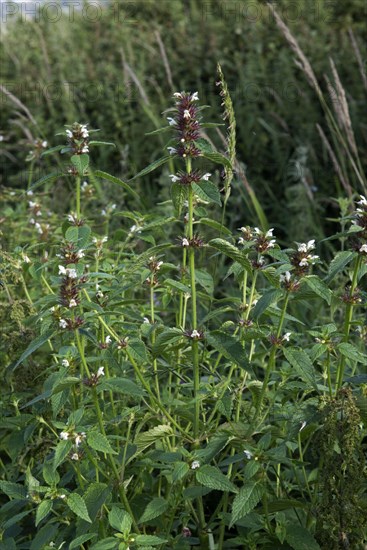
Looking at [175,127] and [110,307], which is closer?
[175,127]

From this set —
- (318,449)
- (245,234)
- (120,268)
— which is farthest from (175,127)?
(318,449)

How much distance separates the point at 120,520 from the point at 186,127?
36.2 inches

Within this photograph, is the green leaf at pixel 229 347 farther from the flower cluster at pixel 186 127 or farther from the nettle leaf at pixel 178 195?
the flower cluster at pixel 186 127

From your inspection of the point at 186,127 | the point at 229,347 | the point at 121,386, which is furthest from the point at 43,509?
the point at 186,127

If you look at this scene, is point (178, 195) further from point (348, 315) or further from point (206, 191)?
point (348, 315)

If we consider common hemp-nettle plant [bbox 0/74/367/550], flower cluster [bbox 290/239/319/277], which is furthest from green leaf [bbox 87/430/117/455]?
flower cluster [bbox 290/239/319/277]

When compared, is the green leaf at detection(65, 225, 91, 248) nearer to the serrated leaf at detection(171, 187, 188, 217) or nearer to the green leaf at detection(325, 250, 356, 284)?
the serrated leaf at detection(171, 187, 188, 217)

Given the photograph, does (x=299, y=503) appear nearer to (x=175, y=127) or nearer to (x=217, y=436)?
(x=217, y=436)

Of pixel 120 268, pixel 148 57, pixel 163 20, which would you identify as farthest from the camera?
pixel 163 20

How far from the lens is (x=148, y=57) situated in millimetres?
6582

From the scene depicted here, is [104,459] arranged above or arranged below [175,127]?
below

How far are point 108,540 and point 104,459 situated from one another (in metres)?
0.27

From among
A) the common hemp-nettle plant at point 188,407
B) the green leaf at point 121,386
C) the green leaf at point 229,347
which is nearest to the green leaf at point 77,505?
the common hemp-nettle plant at point 188,407

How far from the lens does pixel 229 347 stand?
2018 millimetres
